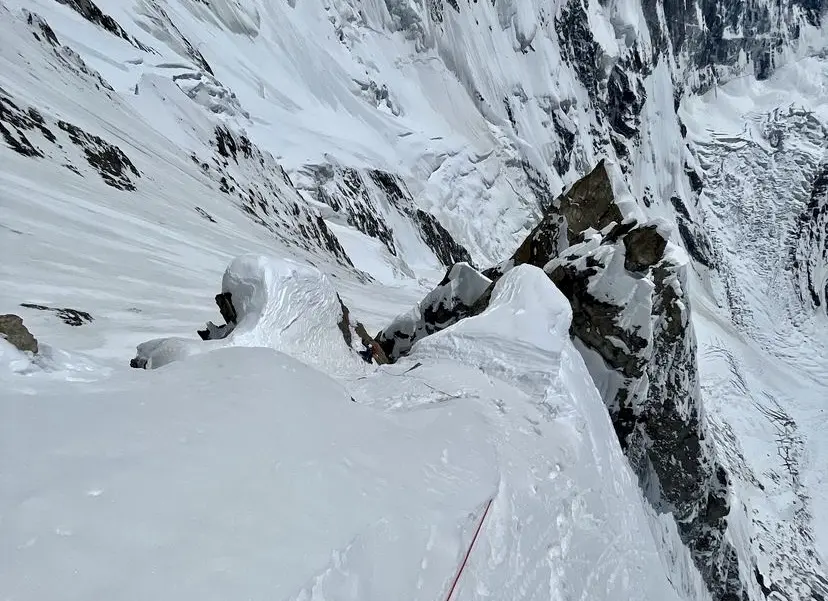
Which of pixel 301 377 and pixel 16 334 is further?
pixel 301 377

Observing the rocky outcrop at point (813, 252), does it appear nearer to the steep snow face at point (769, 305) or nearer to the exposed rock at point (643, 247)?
the steep snow face at point (769, 305)

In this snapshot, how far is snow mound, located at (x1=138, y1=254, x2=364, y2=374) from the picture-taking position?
7.42m

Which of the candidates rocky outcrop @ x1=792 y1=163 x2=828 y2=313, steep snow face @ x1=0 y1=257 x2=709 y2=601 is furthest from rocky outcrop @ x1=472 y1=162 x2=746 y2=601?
rocky outcrop @ x1=792 y1=163 x2=828 y2=313

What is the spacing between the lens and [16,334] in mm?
3803

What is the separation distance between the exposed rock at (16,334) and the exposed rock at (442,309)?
905 cm

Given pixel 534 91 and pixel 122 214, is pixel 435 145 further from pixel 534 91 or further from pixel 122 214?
pixel 122 214

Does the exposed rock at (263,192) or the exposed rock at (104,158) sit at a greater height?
the exposed rock at (104,158)

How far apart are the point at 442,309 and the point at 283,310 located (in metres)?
5.86

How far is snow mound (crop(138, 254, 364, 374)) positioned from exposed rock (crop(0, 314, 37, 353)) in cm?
266

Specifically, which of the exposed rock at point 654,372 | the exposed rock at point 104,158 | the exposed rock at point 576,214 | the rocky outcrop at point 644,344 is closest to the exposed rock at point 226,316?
the rocky outcrop at point 644,344

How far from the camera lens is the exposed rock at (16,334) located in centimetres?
376

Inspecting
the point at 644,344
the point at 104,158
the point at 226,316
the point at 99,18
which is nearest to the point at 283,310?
the point at 226,316

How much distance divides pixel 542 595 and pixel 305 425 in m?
2.24

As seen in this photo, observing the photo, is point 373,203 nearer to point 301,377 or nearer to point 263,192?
point 263,192
